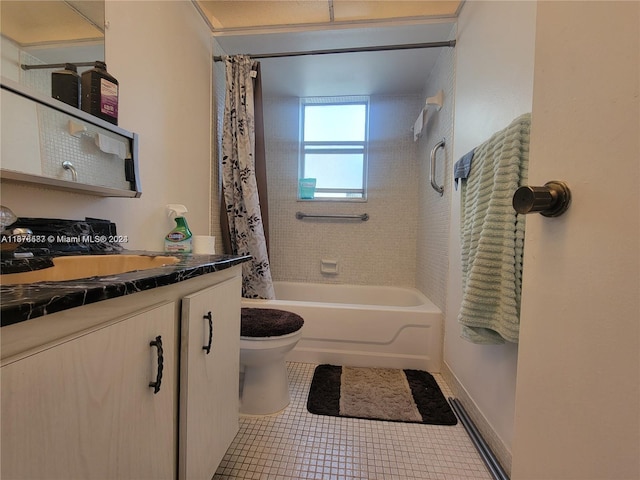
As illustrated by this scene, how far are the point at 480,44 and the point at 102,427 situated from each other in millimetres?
2011

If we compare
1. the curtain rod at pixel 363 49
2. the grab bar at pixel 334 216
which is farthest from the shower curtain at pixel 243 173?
the grab bar at pixel 334 216

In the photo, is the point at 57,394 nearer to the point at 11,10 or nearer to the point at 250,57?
the point at 11,10

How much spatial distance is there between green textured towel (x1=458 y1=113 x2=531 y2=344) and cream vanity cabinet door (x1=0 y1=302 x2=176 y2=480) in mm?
1002

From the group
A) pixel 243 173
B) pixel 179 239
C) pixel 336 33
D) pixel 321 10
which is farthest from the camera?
pixel 243 173

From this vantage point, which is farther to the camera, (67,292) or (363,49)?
(363,49)

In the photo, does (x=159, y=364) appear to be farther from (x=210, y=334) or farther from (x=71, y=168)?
(x=71, y=168)

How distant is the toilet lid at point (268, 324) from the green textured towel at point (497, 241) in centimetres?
80

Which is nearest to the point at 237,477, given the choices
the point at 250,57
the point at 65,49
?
the point at 65,49

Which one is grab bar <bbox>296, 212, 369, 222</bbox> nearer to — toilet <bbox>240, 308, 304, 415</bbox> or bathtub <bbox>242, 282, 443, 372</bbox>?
bathtub <bbox>242, 282, 443, 372</bbox>

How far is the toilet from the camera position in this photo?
53.7 inches

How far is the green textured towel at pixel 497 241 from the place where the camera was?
0.93 metres

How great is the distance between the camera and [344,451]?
1.19 meters

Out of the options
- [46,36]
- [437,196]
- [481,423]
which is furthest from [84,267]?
[437,196]

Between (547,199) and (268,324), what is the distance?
126 cm
